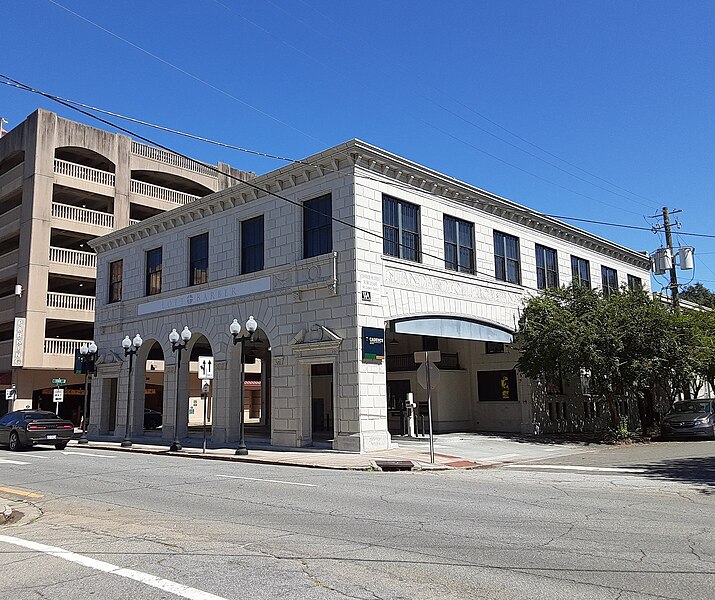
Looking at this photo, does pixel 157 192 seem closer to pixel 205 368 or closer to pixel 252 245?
pixel 252 245

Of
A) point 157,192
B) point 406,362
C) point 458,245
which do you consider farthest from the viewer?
point 157,192

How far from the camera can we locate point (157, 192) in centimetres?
4731

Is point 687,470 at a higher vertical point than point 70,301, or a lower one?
lower

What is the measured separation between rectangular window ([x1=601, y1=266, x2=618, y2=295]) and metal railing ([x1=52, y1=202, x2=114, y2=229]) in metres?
31.3

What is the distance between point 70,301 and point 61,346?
2953 mm

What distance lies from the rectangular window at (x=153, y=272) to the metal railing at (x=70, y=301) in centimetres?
1265

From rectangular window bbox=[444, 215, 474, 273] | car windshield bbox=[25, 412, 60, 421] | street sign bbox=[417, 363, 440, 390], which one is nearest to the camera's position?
street sign bbox=[417, 363, 440, 390]

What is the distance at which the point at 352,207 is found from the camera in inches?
879

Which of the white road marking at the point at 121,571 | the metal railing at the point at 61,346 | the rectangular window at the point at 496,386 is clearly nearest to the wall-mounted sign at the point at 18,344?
the metal railing at the point at 61,346

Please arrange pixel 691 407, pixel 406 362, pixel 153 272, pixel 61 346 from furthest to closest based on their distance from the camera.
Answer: pixel 61 346 < pixel 153 272 < pixel 406 362 < pixel 691 407

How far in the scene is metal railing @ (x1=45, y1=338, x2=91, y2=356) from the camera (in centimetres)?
4103

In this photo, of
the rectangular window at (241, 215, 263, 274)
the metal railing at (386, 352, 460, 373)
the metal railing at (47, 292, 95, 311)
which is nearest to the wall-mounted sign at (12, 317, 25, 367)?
the metal railing at (47, 292, 95, 311)

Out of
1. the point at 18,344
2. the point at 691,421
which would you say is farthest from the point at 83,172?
→ the point at 691,421

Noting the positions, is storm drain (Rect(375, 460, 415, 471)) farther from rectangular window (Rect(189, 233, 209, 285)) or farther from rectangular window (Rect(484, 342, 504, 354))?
rectangular window (Rect(189, 233, 209, 285))
